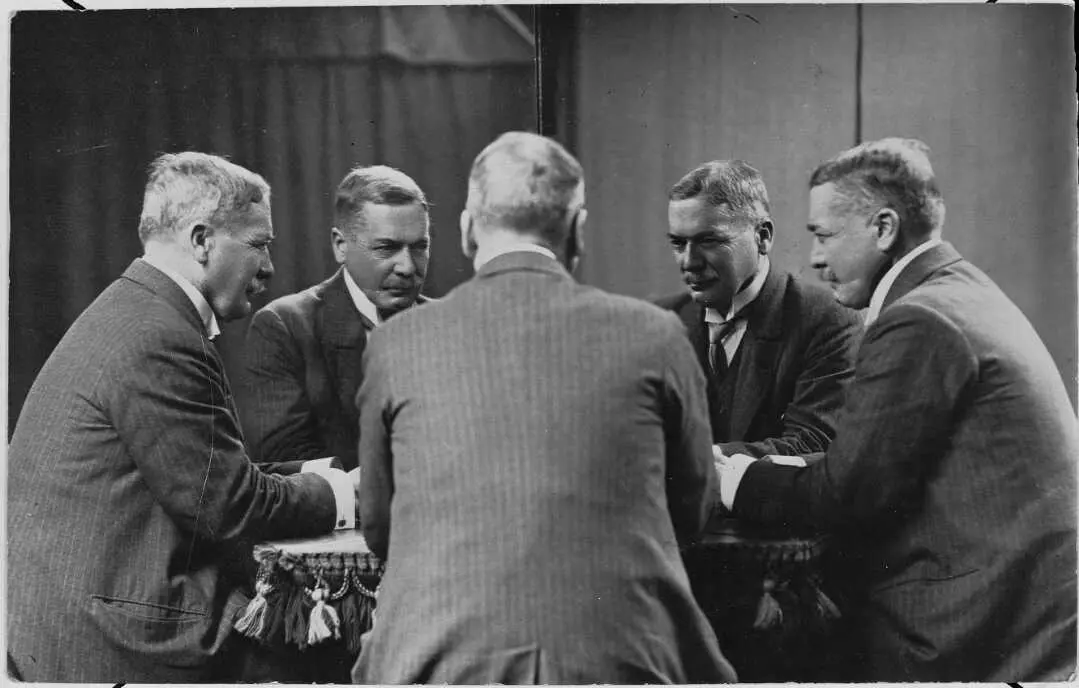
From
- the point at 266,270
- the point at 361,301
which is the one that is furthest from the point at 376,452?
the point at 266,270

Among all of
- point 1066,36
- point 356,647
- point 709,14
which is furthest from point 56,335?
point 1066,36

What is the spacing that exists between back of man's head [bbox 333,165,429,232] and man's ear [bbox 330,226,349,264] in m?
0.01

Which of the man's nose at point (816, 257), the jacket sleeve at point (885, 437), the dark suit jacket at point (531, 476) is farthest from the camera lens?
the man's nose at point (816, 257)

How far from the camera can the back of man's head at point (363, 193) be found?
318cm

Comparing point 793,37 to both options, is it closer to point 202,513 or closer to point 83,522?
point 202,513

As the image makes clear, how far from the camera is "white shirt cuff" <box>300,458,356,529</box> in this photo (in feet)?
10.0

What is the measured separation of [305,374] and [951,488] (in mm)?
1607

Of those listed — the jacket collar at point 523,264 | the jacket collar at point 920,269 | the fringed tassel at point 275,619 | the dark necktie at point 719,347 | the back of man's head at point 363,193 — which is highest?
the back of man's head at point 363,193

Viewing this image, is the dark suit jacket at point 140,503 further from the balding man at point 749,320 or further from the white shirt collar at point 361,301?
the balding man at point 749,320

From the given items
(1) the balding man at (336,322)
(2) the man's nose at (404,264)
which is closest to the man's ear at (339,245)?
(1) the balding man at (336,322)

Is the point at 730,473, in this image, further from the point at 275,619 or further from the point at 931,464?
the point at 275,619

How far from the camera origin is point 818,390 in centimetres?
313

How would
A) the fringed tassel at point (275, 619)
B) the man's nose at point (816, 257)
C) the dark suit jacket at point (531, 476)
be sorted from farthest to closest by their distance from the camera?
the man's nose at point (816, 257), the fringed tassel at point (275, 619), the dark suit jacket at point (531, 476)

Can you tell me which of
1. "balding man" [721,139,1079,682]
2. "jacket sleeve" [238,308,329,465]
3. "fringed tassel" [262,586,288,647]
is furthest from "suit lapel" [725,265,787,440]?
"fringed tassel" [262,586,288,647]
